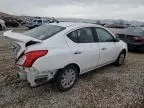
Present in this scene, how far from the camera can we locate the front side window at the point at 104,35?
5.97m

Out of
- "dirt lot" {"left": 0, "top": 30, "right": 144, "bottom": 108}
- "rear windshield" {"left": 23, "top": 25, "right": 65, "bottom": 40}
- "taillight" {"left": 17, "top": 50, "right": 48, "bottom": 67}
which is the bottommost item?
"dirt lot" {"left": 0, "top": 30, "right": 144, "bottom": 108}

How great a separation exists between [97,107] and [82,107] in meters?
0.31

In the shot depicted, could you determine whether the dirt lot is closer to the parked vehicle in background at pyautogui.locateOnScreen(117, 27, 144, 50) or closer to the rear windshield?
the rear windshield

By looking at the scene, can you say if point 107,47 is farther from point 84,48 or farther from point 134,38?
point 134,38

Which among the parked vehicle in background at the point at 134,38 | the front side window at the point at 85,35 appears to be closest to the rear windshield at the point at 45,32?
the front side window at the point at 85,35

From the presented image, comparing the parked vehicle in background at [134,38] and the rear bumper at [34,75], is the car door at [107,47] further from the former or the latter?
the parked vehicle in background at [134,38]

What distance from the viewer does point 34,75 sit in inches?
165

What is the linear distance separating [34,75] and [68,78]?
0.98 metres

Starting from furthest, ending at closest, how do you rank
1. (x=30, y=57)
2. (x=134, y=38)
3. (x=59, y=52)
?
1. (x=134, y=38)
2. (x=59, y=52)
3. (x=30, y=57)

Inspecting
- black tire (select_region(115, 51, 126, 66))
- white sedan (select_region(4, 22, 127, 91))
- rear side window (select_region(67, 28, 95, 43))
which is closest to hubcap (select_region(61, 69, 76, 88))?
white sedan (select_region(4, 22, 127, 91))

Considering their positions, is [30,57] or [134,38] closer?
[30,57]

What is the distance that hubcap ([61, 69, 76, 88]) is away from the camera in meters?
4.75

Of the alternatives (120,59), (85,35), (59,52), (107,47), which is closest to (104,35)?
(107,47)

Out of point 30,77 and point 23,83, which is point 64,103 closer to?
point 30,77
